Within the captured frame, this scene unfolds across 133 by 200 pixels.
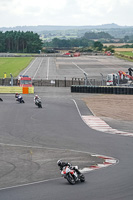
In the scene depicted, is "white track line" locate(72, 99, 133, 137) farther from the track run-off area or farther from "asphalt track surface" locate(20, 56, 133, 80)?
"asphalt track surface" locate(20, 56, 133, 80)

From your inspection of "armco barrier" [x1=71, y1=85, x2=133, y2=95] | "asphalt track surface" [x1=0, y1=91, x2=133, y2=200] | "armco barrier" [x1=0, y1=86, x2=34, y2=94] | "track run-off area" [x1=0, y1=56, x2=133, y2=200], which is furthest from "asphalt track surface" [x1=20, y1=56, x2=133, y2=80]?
"track run-off area" [x1=0, y1=56, x2=133, y2=200]

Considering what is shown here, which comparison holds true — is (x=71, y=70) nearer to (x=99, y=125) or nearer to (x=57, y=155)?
(x=99, y=125)

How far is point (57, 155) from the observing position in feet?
100

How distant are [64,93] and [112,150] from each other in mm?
40687

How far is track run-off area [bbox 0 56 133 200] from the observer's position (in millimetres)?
21281

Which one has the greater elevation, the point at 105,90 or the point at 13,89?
the point at 105,90

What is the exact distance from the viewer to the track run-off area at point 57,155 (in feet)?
69.8

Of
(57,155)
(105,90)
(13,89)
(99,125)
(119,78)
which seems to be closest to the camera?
(57,155)

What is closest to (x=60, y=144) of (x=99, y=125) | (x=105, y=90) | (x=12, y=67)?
(x=99, y=125)

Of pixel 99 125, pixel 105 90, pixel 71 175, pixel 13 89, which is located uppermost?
pixel 71 175

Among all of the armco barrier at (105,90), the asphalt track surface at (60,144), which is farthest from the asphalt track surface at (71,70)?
Answer: the asphalt track surface at (60,144)

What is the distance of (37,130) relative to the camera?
1564 inches

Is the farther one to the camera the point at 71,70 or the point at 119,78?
the point at 71,70

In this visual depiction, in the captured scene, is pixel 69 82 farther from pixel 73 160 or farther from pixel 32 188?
pixel 32 188
